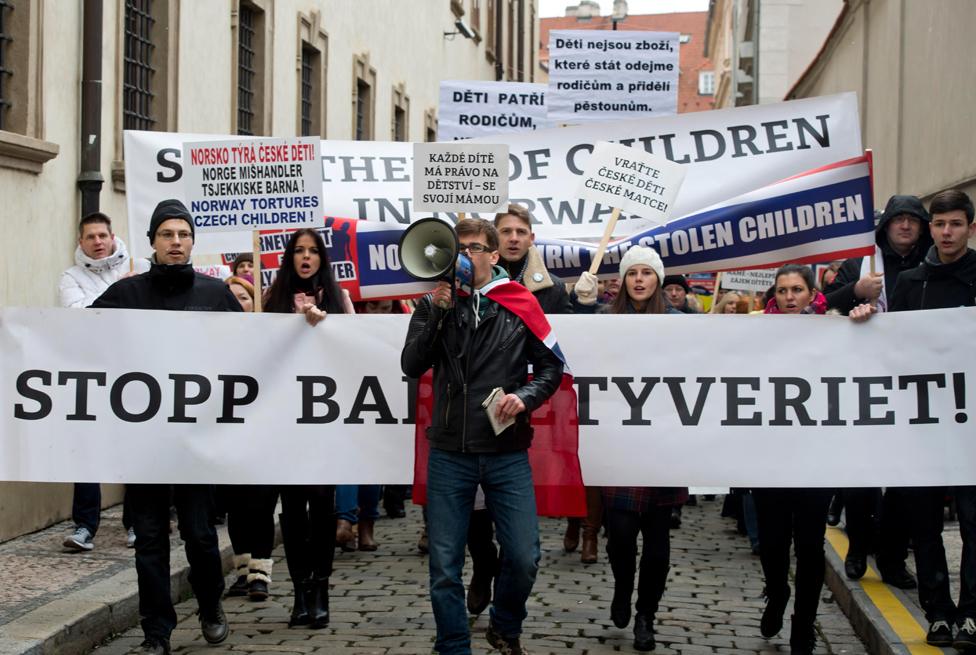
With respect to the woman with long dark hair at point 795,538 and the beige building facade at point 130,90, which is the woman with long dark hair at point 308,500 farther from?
the woman with long dark hair at point 795,538

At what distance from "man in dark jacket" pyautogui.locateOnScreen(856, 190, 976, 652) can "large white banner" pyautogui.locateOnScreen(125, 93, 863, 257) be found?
320 centimetres

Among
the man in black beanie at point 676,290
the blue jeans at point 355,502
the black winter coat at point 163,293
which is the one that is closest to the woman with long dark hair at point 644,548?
the black winter coat at point 163,293

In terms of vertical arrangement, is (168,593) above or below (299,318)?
below

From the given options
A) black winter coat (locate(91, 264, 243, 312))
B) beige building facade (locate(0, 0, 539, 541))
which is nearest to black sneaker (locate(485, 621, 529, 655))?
black winter coat (locate(91, 264, 243, 312))

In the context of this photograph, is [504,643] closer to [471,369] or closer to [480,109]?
[471,369]

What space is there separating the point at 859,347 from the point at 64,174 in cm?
601

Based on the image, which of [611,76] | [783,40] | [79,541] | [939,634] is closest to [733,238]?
[939,634]

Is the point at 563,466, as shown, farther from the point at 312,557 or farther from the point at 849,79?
the point at 849,79

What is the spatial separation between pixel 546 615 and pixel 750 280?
913 centimetres

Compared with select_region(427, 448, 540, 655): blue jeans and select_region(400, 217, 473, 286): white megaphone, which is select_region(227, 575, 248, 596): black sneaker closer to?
select_region(427, 448, 540, 655): blue jeans

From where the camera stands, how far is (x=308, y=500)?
23.9 ft

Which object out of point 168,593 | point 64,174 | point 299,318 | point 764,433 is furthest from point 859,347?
point 64,174

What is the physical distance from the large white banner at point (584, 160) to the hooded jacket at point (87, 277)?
47 cm

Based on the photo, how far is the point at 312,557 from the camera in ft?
23.6
